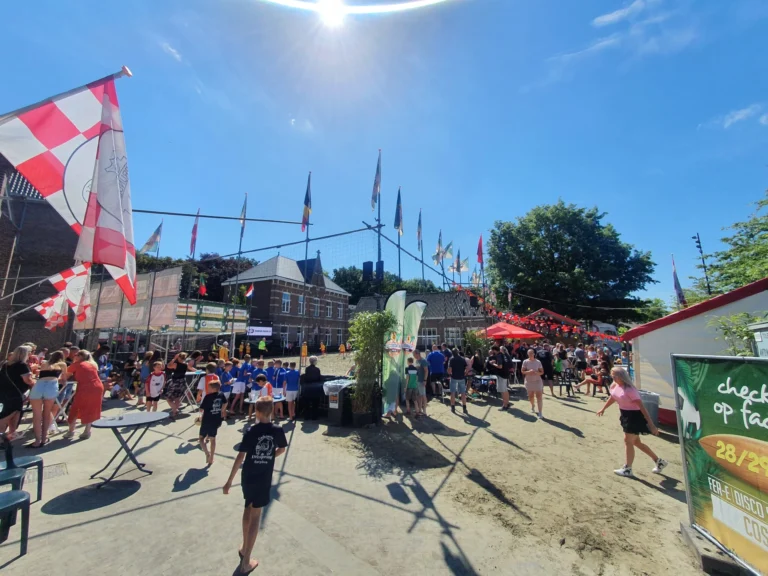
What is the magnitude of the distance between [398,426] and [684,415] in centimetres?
572

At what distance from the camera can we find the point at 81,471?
4.97 m

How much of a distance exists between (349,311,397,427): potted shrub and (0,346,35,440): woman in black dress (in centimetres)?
598

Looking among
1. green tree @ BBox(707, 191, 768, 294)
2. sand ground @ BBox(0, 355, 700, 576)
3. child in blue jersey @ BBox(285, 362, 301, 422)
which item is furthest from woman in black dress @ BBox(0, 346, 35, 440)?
green tree @ BBox(707, 191, 768, 294)

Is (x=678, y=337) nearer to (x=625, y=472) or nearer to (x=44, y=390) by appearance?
(x=625, y=472)

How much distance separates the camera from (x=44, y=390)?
6000 millimetres

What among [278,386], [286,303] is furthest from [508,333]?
A: [286,303]

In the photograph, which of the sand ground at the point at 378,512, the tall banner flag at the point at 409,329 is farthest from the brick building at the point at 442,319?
the sand ground at the point at 378,512

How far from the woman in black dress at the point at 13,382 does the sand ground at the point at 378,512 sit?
39.1 inches

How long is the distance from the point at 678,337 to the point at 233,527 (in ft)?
31.1

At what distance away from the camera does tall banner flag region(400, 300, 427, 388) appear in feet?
29.9

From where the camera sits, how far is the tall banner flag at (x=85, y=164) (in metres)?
3.60

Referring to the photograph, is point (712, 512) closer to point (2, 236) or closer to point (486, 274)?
point (2, 236)

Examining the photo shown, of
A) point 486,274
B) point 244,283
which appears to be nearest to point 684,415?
point 486,274

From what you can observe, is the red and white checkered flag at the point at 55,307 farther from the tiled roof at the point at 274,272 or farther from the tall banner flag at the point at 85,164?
the tiled roof at the point at 274,272
